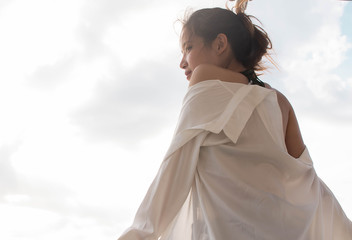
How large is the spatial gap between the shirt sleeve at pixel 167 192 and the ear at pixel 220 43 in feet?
0.92

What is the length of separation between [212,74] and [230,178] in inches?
9.6

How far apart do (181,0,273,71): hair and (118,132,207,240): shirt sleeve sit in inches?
12.4

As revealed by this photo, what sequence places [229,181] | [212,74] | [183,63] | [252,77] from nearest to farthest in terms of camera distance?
[229,181], [212,74], [252,77], [183,63]

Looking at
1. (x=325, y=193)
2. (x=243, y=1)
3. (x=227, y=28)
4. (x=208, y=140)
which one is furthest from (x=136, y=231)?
(x=243, y=1)

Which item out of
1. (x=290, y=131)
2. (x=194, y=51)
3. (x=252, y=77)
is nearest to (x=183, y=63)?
(x=194, y=51)

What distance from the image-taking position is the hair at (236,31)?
3.69 feet

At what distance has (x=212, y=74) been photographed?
1.00 m

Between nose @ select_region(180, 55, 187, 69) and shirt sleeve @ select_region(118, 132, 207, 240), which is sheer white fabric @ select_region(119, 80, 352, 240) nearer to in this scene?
shirt sleeve @ select_region(118, 132, 207, 240)

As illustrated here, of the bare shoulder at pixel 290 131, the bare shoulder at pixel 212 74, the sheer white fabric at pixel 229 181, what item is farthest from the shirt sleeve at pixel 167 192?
the bare shoulder at pixel 290 131

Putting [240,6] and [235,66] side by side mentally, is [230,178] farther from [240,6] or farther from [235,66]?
[240,6]

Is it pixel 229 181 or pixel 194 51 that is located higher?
pixel 194 51

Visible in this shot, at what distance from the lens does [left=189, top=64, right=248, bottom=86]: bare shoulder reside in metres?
0.99

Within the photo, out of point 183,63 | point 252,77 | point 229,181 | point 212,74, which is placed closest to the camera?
point 229,181

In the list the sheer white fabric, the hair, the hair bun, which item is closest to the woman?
the sheer white fabric
